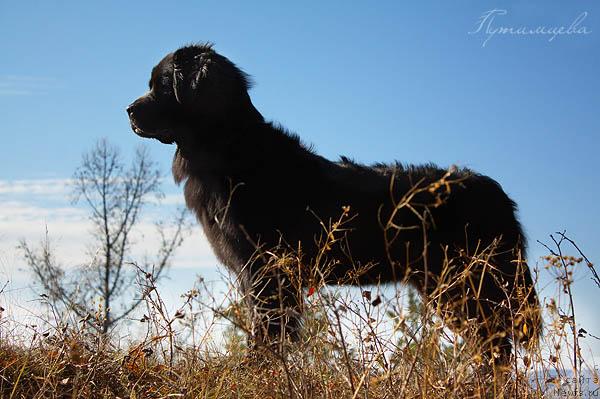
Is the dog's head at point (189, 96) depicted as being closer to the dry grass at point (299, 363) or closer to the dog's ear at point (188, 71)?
the dog's ear at point (188, 71)

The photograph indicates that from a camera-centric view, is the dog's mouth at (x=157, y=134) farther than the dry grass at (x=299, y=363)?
Yes

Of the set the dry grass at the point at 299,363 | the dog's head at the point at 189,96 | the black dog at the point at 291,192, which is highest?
the dog's head at the point at 189,96

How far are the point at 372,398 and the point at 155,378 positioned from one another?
1.22 metres

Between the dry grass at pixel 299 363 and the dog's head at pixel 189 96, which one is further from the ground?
the dog's head at pixel 189 96

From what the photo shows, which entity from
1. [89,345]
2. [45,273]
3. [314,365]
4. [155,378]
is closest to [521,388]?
[314,365]

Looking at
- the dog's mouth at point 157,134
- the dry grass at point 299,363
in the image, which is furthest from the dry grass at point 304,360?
the dog's mouth at point 157,134

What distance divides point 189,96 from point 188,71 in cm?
20

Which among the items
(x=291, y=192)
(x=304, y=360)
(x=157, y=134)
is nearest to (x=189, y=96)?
(x=157, y=134)

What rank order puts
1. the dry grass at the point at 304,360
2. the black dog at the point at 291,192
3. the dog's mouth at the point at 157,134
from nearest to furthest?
1. the dry grass at the point at 304,360
2. the black dog at the point at 291,192
3. the dog's mouth at the point at 157,134

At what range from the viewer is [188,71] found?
16.9ft

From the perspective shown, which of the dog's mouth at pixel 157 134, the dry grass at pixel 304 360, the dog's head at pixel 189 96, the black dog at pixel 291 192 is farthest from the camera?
the dog's mouth at pixel 157 134

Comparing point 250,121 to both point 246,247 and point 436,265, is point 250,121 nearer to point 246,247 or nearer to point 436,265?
point 246,247

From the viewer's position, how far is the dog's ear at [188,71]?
5078 mm

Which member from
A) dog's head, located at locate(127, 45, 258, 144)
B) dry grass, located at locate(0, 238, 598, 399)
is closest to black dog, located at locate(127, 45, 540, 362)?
dog's head, located at locate(127, 45, 258, 144)
